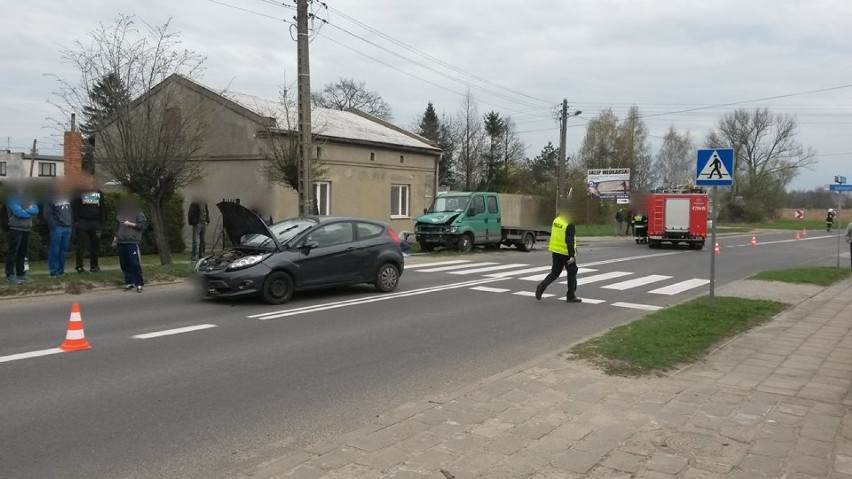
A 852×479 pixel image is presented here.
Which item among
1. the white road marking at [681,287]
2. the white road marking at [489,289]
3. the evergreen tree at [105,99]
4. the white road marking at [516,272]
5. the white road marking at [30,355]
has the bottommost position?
the white road marking at [681,287]

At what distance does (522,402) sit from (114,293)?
923 centimetres

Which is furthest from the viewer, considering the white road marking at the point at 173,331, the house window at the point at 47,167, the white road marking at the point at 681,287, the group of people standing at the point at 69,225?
the house window at the point at 47,167

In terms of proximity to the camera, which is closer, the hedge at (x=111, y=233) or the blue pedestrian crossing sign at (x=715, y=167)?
the blue pedestrian crossing sign at (x=715, y=167)

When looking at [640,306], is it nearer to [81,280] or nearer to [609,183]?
[81,280]

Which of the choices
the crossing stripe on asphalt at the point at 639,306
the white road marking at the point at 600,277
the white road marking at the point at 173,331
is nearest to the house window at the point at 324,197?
the white road marking at the point at 600,277

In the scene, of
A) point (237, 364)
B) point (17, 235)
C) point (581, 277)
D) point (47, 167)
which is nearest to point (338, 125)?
point (581, 277)

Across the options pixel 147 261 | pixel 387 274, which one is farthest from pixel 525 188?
pixel 387 274

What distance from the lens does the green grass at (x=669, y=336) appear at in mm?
6914

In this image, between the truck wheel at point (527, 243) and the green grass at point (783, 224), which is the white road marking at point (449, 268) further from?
the green grass at point (783, 224)

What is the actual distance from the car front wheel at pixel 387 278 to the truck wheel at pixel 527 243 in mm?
12845

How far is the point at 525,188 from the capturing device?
54.5 m

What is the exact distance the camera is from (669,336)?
8.16 metres

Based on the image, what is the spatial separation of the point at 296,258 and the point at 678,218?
22.9m

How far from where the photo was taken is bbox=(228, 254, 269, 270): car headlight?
10.8 metres
